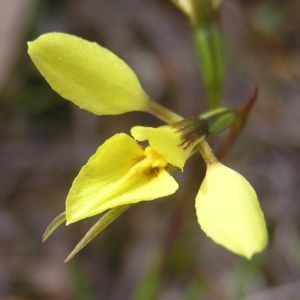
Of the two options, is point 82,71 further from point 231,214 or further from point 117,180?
point 231,214

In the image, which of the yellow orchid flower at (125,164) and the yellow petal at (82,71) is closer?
the yellow orchid flower at (125,164)

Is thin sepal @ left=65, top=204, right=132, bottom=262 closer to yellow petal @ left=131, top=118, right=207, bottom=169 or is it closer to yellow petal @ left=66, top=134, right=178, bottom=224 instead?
yellow petal @ left=66, top=134, right=178, bottom=224

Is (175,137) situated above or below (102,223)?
above

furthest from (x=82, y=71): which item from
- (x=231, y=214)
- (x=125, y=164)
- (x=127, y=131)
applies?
(x=127, y=131)

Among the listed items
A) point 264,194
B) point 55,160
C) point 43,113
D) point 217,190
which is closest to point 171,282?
point 264,194

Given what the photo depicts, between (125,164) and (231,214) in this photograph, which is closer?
(231,214)

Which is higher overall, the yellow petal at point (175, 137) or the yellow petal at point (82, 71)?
the yellow petal at point (82, 71)

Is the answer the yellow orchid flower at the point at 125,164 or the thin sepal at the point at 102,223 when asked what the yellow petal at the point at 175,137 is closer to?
the yellow orchid flower at the point at 125,164

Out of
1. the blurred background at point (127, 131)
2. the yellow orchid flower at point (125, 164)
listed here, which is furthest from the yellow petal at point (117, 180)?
the blurred background at point (127, 131)
